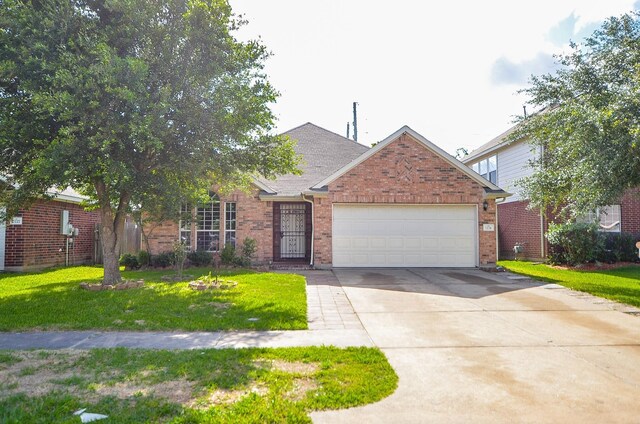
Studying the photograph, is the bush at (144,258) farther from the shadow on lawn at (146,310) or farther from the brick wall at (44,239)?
the shadow on lawn at (146,310)

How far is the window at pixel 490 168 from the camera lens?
2159 cm

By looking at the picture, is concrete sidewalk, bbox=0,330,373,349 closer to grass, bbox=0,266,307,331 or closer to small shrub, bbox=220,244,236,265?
grass, bbox=0,266,307,331

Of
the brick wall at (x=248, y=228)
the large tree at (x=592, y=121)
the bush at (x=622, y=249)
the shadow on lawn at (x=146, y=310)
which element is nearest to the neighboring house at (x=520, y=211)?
the bush at (x=622, y=249)

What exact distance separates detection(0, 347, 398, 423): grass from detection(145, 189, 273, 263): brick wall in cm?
990

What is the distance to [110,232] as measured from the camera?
33.7 feet

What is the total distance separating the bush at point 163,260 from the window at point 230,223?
6.40ft

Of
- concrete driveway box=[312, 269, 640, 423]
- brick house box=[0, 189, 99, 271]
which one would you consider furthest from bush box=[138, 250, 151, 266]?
concrete driveway box=[312, 269, 640, 423]

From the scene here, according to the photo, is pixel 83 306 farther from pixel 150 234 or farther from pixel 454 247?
pixel 454 247

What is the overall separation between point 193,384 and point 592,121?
9180 mm

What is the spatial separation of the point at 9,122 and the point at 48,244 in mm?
8512

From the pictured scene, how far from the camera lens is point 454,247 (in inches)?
584

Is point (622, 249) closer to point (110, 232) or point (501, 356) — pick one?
point (501, 356)

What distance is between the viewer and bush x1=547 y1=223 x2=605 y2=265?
48.8 ft

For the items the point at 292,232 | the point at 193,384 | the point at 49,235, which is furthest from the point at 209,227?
the point at 193,384
